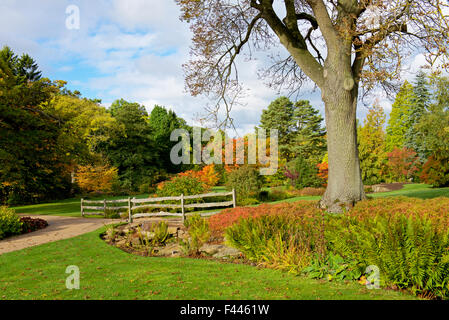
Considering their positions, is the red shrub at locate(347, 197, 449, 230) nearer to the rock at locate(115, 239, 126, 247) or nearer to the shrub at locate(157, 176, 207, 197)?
the rock at locate(115, 239, 126, 247)

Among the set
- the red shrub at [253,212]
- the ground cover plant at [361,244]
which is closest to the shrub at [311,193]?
the red shrub at [253,212]

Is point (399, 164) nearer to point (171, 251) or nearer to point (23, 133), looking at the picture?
point (171, 251)

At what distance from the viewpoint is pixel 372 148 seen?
31.4 meters

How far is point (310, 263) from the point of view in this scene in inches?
213

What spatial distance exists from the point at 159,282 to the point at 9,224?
9.92m

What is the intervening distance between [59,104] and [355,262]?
3519 centimetres

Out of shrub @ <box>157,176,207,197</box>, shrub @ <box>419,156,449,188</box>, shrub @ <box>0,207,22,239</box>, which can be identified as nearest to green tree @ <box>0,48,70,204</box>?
shrub @ <box>0,207,22,239</box>

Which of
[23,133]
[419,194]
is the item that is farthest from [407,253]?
[23,133]

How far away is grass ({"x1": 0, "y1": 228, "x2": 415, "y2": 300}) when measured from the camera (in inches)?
173

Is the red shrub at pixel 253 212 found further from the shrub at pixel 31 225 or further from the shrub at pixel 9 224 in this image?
the shrub at pixel 31 225

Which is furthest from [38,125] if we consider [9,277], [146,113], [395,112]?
[395,112]

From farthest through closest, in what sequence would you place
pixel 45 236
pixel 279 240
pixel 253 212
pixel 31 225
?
1. pixel 31 225
2. pixel 45 236
3. pixel 253 212
4. pixel 279 240

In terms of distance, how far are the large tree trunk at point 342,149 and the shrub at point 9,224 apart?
11.4 meters
